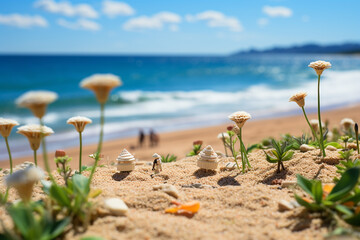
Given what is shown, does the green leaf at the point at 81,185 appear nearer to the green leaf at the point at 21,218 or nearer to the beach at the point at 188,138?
the green leaf at the point at 21,218

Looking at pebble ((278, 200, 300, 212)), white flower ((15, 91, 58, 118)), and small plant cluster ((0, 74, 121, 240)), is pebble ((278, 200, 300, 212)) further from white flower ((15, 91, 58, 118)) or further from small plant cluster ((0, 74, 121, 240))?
white flower ((15, 91, 58, 118))

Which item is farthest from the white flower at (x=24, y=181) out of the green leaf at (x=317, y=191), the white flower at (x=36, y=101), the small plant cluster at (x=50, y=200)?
the green leaf at (x=317, y=191)

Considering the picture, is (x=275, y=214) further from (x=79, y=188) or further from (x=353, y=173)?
(x=79, y=188)

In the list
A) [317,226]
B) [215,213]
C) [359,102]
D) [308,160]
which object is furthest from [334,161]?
[359,102]

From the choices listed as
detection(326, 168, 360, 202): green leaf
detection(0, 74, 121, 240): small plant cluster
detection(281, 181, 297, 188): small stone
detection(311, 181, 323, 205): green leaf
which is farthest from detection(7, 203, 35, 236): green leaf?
detection(281, 181, 297, 188): small stone

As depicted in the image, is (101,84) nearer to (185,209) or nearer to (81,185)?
(81,185)
